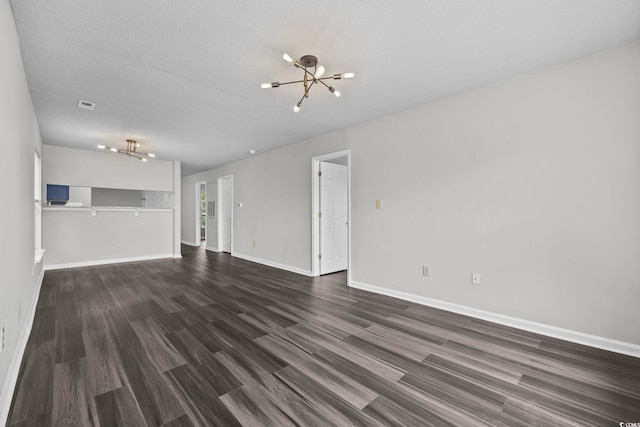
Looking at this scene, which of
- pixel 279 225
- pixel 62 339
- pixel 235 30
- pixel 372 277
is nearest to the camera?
pixel 235 30

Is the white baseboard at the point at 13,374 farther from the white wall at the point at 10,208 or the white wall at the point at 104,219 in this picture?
the white wall at the point at 104,219

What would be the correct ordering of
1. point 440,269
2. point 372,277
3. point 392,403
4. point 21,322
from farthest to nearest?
1. point 372,277
2. point 440,269
3. point 21,322
4. point 392,403

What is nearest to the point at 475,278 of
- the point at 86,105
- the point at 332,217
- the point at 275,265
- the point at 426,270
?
the point at 426,270

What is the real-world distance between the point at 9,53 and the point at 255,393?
8.87 ft

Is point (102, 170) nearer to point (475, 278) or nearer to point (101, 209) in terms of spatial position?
point (101, 209)

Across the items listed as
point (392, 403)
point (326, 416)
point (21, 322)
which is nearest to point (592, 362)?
point (392, 403)

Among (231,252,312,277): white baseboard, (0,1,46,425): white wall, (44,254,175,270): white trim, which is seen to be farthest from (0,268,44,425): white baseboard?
(44,254,175,270): white trim

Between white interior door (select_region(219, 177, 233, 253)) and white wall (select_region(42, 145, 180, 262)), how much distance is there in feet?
3.73

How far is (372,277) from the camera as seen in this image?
4043 mm

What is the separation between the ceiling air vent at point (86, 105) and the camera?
10.8 feet

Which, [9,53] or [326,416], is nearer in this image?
[326,416]

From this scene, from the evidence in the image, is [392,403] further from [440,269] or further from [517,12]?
[517,12]

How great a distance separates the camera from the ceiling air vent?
329 cm

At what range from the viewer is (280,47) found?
2.23m
